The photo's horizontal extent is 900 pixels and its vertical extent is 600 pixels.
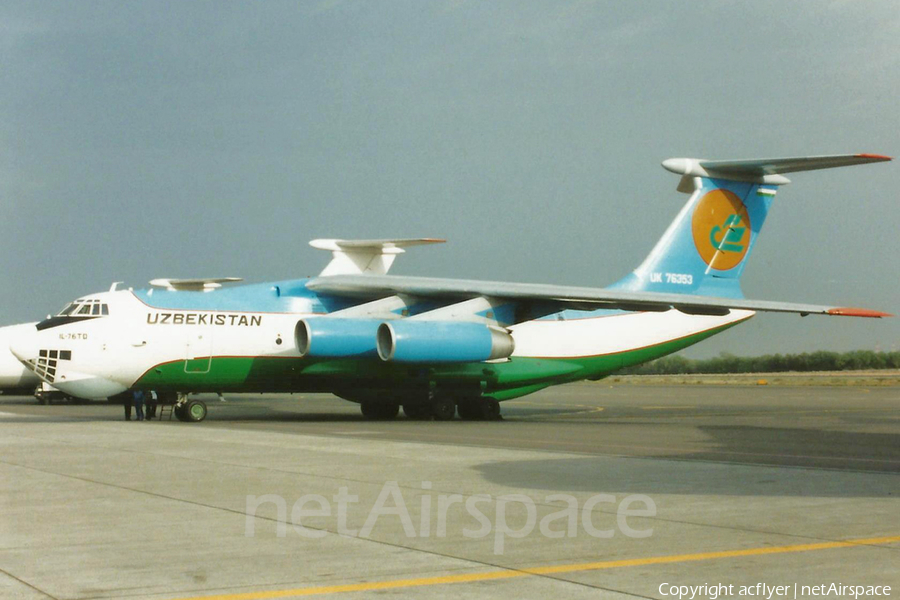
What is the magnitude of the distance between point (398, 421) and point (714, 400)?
13.2 meters

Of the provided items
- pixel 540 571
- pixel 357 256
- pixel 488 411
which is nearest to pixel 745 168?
pixel 488 411

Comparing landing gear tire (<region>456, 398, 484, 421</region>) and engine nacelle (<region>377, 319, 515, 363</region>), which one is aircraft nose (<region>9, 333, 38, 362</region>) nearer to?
engine nacelle (<region>377, 319, 515, 363</region>)

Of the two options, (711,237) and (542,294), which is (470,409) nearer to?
(542,294)

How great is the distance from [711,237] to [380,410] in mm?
8757

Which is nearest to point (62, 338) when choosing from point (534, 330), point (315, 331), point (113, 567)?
point (315, 331)

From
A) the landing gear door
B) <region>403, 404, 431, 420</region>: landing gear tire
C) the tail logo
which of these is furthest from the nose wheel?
the tail logo

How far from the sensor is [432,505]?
852 centimetres

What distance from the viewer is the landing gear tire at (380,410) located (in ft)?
79.5

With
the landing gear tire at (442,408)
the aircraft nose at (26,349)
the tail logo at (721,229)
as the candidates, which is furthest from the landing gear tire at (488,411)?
the aircraft nose at (26,349)

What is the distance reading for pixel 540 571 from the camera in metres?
6.00

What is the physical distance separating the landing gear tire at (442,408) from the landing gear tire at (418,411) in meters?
0.37

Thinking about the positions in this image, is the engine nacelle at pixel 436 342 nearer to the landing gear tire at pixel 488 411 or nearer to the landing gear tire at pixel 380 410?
the landing gear tire at pixel 488 411

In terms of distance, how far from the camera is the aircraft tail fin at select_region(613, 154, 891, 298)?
24.6 metres

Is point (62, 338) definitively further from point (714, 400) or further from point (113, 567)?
point (714, 400)
